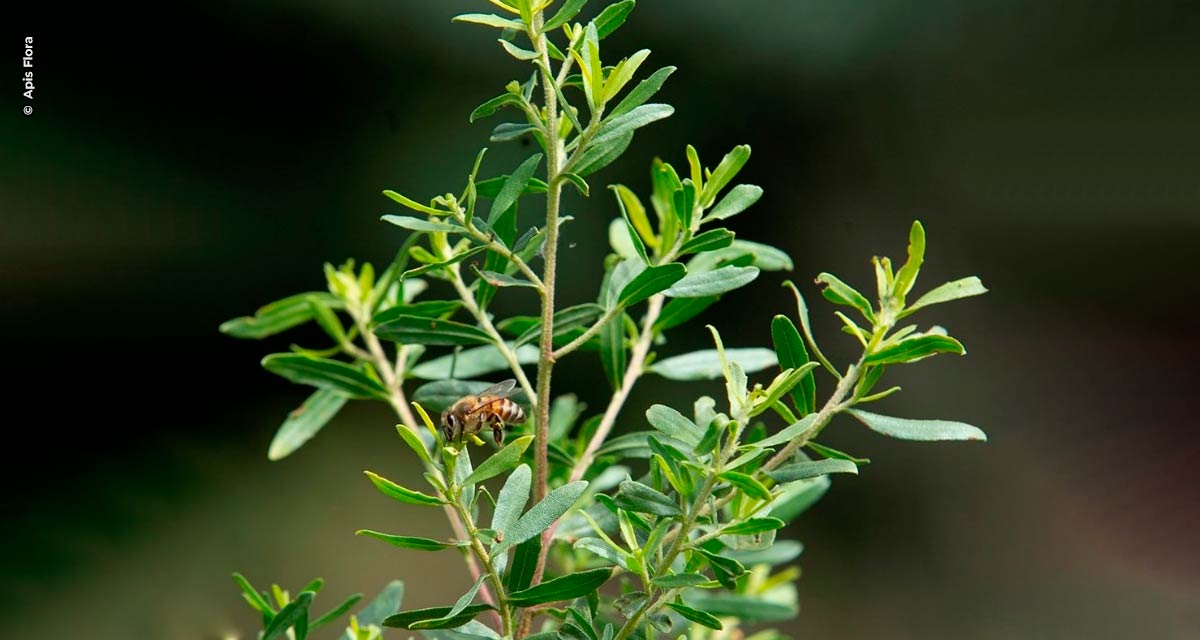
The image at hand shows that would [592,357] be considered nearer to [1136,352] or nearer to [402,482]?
[402,482]

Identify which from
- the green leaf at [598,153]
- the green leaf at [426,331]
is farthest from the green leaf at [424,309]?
the green leaf at [598,153]

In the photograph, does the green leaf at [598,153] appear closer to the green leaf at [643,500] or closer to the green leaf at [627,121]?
the green leaf at [627,121]

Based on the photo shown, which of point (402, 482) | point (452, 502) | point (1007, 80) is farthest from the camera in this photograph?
point (1007, 80)

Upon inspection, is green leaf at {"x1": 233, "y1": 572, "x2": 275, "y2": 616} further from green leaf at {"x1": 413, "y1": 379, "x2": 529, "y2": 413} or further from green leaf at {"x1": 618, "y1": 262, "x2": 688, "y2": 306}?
green leaf at {"x1": 618, "y1": 262, "x2": 688, "y2": 306}

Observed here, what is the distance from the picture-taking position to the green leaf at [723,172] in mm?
459

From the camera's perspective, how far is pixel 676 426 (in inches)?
15.6

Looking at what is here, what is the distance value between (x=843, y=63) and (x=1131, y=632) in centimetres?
113

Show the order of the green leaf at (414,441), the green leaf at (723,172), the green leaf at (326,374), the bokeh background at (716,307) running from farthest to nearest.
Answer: the bokeh background at (716,307)
the green leaf at (326,374)
the green leaf at (723,172)
the green leaf at (414,441)

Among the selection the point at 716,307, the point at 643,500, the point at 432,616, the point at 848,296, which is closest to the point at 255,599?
the point at 432,616

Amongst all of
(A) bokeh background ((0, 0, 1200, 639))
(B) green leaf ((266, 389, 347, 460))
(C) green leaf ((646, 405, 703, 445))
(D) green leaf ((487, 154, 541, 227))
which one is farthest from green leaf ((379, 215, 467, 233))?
(A) bokeh background ((0, 0, 1200, 639))

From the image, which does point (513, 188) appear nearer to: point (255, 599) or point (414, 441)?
point (414, 441)

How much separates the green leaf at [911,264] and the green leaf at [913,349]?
26 mm

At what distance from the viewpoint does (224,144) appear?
1470 millimetres

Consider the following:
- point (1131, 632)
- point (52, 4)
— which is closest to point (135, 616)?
point (52, 4)
